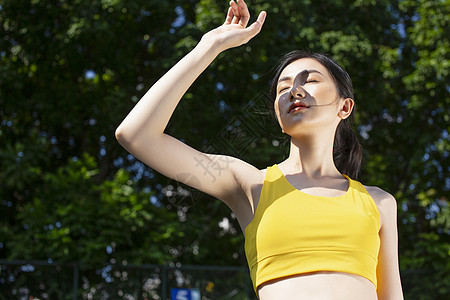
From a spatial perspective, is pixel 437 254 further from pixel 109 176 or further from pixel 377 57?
pixel 109 176

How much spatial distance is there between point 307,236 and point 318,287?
142mm

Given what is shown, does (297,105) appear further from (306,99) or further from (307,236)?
(307,236)

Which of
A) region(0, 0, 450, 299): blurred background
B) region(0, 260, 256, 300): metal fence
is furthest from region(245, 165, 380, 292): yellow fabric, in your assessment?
region(0, 260, 256, 300): metal fence

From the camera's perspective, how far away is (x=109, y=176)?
13.2 meters

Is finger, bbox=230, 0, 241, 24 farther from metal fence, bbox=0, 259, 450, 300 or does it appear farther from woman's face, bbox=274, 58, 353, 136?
metal fence, bbox=0, 259, 450, 300

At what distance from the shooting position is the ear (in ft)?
6.16

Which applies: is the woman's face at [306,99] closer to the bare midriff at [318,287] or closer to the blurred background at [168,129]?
the bare midriff at [318,287]

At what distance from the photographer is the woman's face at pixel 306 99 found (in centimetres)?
174

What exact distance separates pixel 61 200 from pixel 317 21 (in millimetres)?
6849

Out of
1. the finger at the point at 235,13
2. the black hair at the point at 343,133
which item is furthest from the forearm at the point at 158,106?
the black hair at the point at 343,133

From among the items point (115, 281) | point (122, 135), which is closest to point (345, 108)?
point (122, 135)

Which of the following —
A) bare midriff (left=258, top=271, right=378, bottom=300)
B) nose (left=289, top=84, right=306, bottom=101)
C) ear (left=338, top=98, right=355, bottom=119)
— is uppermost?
nose (left=289, top=84, right=306, bottom=101)

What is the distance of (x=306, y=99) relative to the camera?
1741mm

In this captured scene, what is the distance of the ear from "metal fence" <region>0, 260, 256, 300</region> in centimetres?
866
